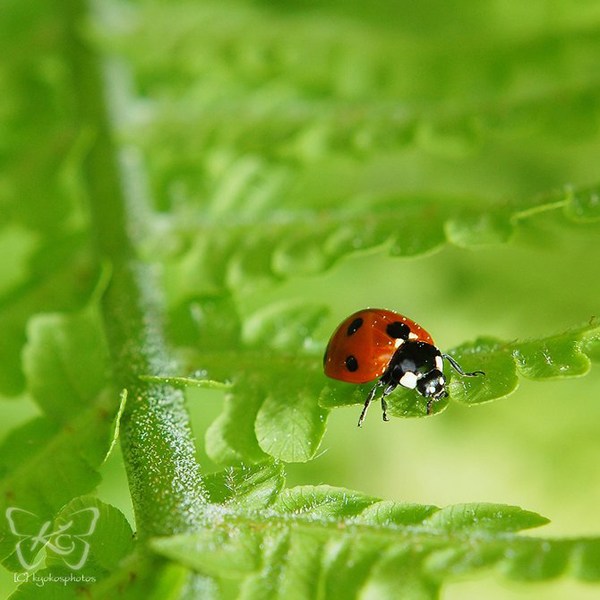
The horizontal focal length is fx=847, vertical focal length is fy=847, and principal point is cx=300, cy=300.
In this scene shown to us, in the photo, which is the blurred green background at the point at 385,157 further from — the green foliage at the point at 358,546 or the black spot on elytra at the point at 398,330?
the green foliage at the point at 358,546

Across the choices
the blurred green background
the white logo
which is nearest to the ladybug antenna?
the blurred green background

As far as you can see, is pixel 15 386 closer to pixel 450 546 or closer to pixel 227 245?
pixel 227 245

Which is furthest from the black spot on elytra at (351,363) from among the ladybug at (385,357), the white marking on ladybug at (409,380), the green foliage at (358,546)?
the green foliage at (358,546)

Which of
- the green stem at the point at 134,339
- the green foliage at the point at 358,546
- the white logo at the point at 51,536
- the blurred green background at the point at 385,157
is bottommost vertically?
the white logo at the point at 51,536

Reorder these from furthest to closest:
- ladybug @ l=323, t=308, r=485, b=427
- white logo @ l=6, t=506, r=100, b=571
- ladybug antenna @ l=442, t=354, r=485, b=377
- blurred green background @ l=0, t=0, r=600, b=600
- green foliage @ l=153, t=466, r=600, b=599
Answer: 1. blurred green background @ l=0, t=0, r=600, b=600
2. ladybug @ l=323, t=308, r=485, b=427
3. ladybug antenna @ l=442, t=354, r=485, b=377
4. white logo @ l=6, t=506, r=100, b=571
5. green foliage @ l=153, t=466, r=600, b=599

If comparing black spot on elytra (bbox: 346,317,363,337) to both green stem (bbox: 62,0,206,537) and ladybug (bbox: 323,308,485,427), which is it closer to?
ladybug (bbox: 323,308,485,427)

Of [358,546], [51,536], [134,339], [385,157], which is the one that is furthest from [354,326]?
[385,157]

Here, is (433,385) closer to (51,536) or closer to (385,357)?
(385,357)
